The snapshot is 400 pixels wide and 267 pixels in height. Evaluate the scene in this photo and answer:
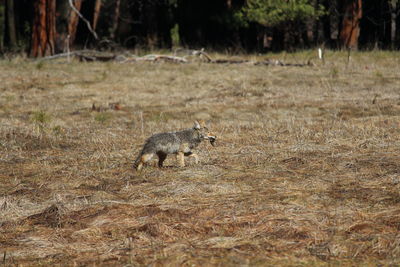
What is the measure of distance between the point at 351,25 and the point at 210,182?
891 inches

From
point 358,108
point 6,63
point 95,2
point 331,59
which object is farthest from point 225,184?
point 95,2

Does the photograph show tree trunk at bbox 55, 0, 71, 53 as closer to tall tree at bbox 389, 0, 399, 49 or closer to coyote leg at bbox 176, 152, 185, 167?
tall tree at bbox 389, 0, 399, 49

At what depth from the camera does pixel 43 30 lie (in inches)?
1101

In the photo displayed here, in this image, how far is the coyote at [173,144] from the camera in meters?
9.16

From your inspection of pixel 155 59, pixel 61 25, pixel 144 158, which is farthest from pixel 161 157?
pixel 61 25

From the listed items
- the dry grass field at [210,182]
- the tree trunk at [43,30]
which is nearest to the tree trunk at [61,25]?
the tree trunk at [43,30]

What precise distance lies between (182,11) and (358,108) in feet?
104

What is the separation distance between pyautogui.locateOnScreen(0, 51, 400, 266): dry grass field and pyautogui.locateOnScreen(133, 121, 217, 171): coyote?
0.19 m

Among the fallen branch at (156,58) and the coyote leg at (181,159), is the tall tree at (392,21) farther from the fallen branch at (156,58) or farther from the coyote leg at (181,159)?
the coyote leg at (181,159)

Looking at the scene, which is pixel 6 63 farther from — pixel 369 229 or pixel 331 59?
pixel 369 229

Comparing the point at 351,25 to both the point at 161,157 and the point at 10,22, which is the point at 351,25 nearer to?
the point at 10,22

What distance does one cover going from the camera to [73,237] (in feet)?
20.7

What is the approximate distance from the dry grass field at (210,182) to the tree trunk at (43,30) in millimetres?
9642

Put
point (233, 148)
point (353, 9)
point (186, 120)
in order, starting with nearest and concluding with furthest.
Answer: point (233, 148), point (186, 120), point (353, 9)
